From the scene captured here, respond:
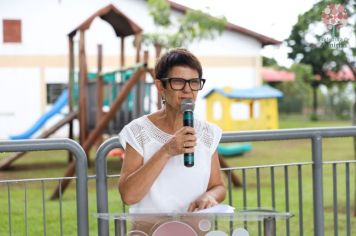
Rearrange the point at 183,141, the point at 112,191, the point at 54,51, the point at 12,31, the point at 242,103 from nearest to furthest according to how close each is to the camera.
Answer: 1. the point at 183,141
2. the point at 112,191
3. the point at 12,31
4. the point at 54,51
5. the point at 242,103

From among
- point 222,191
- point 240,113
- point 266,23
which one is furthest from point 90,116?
point 222,191

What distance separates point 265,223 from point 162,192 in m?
0.22

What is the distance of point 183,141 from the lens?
142 centimetres

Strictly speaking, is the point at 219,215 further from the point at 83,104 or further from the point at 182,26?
the point at 182,26

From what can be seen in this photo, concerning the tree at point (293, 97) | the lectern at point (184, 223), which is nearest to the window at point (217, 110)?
the tree at point (293, 97)

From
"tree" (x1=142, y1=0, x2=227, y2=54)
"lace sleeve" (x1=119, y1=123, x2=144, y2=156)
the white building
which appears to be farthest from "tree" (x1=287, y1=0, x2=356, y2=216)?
"lace sleeve" (x1=119, y1=123, x2=144, y2=156)

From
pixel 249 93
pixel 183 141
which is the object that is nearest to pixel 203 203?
pixel 183 141

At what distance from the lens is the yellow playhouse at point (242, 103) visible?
337 inches

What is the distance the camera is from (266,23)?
516cm

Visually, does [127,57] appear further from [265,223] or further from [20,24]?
[265,223]

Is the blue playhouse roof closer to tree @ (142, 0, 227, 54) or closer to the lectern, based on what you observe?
tree @ (142, 0, 227, 54)

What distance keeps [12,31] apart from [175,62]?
201 inches

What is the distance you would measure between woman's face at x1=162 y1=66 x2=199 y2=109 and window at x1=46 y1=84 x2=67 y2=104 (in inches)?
245

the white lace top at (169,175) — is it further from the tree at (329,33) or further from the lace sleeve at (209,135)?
the tree at (329,33)
